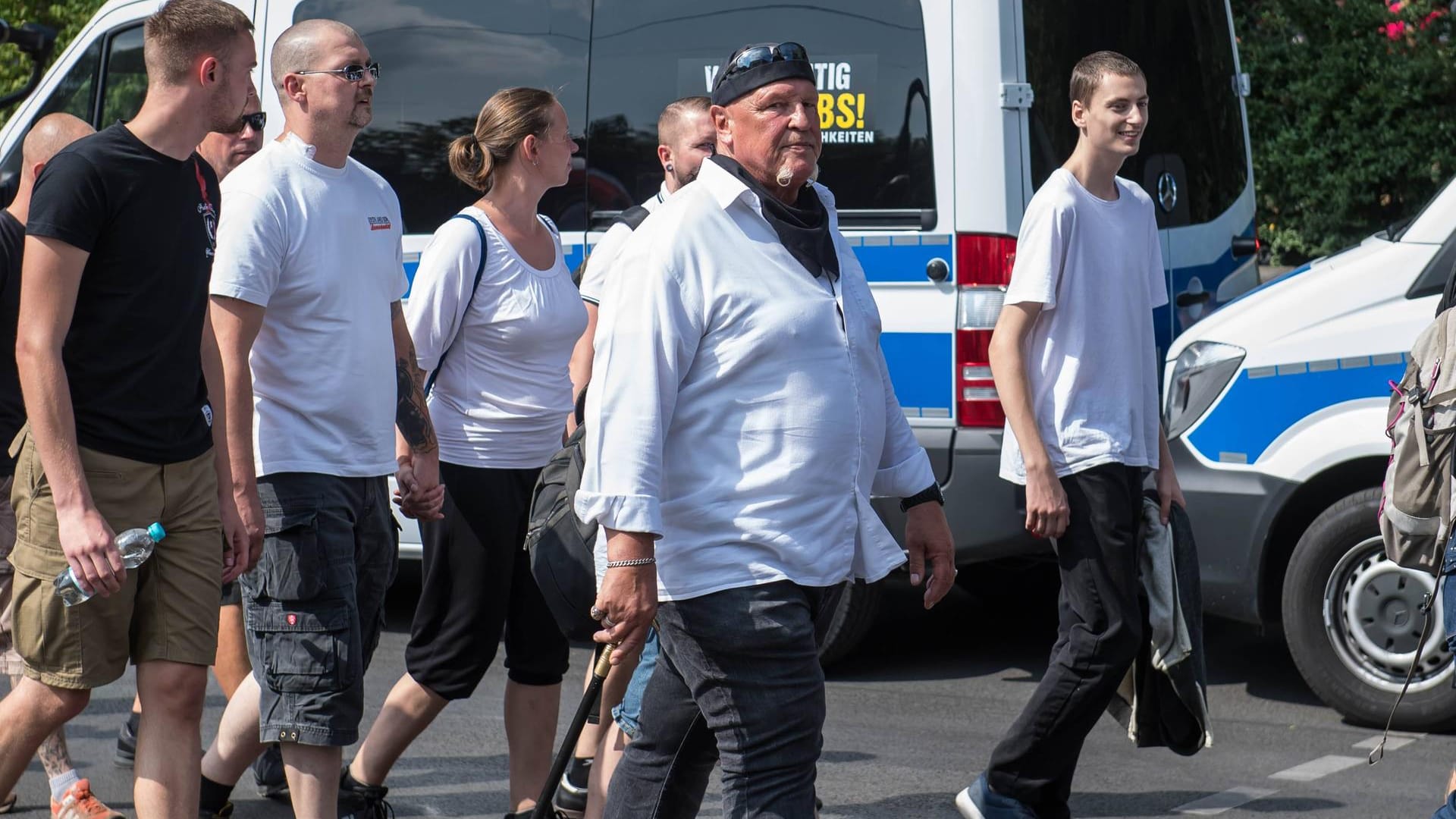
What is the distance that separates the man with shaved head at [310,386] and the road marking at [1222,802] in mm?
2285

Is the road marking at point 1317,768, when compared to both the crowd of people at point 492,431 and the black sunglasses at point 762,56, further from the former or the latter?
the black sunglasses at point 762,56

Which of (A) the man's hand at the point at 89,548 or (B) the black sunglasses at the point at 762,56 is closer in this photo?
(B) the black sunglasses at the point at 762,56

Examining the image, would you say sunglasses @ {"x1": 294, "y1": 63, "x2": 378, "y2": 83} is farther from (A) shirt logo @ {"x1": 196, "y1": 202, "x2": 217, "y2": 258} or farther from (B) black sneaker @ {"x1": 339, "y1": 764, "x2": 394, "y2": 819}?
(B) black sneaker @ {"x1": 339, "y1": 764, "x2": 394, "y2": 819}

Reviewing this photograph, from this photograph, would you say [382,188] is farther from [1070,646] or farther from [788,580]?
[1070,646]

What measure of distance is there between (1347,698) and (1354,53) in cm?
837

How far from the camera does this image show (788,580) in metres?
3.39

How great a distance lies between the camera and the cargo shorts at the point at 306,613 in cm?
419

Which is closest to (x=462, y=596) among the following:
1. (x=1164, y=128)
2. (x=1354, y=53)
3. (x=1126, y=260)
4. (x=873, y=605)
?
(x=1126, y=260)

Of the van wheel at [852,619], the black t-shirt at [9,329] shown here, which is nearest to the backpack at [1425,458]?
the van wheel at [852,619]

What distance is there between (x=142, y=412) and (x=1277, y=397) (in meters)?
3.82

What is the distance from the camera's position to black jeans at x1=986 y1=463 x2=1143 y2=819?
15.4 ft

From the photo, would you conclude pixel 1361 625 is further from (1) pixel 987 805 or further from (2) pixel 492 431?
(2) pixel 492 431

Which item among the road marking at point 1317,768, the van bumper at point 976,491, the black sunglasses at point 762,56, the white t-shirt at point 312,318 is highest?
the black sunglasses at point 762,56

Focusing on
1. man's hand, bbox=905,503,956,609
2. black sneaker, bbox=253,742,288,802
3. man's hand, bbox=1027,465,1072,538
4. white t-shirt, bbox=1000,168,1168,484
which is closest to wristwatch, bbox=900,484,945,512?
man's hand, bbox=905,503,956,609
